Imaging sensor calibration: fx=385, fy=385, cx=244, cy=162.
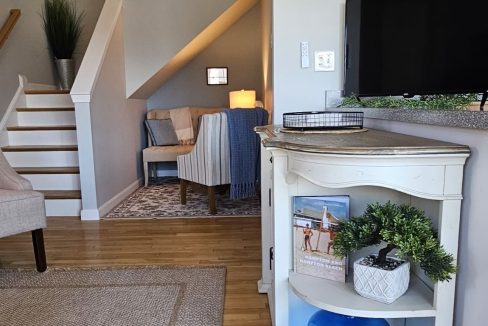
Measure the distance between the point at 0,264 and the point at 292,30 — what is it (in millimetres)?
2245

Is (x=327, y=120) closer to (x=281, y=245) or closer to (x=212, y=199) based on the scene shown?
(x=281, y=245)

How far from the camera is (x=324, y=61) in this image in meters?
1.90

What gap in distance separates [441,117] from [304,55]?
37.9 inches

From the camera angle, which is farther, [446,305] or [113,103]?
[113,103]

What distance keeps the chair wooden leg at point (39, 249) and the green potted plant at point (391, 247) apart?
181cm

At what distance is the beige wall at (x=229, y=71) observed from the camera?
211 inches

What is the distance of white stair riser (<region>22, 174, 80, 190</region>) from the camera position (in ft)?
11.8

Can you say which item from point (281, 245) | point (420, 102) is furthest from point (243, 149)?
point (420, 102)

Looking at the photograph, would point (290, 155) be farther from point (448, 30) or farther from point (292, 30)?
point (292, 30)

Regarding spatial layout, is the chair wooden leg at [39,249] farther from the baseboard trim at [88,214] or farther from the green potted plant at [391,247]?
the green potted plant at [391,247]

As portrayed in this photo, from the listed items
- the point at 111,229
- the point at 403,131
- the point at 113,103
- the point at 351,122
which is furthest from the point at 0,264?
the point at 403,131

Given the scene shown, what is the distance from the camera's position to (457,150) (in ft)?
3.17

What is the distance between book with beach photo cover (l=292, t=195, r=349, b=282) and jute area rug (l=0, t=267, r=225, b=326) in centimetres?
61

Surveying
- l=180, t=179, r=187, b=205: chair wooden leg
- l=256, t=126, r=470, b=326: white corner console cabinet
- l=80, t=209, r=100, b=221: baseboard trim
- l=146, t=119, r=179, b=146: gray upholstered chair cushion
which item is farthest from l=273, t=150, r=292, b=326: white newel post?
l=146, t=119, r=179, b=146: gray upholstered chair cushion
